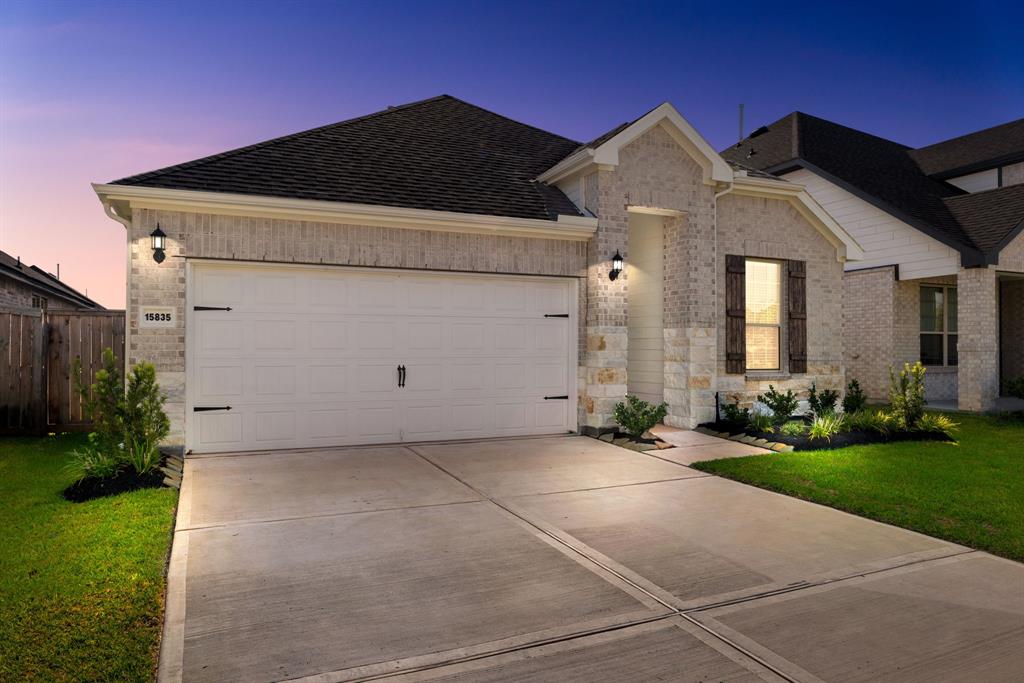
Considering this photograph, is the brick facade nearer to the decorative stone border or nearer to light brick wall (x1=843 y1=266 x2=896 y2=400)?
the decorative stone border

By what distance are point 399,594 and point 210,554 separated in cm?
169

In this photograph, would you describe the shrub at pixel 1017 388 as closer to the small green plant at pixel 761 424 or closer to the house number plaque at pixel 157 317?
the small green plant at pixel 761 424

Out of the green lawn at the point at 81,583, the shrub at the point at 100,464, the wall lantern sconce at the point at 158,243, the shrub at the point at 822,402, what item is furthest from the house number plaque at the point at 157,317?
the shrub at the point at 822,402

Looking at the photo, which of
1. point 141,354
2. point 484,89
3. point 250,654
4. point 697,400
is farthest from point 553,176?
point 484,89

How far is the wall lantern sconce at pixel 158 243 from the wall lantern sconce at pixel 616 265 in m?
6.52

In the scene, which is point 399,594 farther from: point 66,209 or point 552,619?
point 66,209

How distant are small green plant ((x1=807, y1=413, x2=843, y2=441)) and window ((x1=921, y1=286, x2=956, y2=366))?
26.3ft

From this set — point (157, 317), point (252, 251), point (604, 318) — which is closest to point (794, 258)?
point (604, 318)

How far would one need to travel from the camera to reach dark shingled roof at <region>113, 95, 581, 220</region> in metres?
9.23

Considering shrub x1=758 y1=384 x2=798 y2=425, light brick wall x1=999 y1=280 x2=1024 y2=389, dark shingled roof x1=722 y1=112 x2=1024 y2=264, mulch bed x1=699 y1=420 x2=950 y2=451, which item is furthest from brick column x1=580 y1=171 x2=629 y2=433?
light brick wall x1=999 y1=280 x2=1024 y2=389

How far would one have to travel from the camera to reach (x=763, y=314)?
40.3ft

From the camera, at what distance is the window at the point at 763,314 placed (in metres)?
12.1

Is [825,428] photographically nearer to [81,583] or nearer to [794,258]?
[794,258]

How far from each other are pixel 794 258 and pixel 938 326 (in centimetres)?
716
